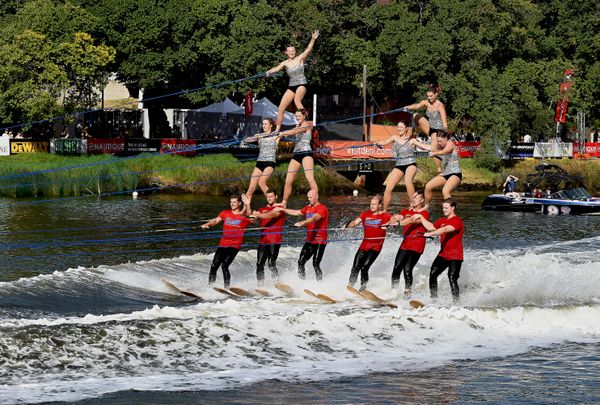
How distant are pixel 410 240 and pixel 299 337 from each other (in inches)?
169

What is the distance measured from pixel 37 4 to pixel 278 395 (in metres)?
47.9

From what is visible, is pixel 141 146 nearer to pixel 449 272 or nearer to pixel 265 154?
pixel 265 154

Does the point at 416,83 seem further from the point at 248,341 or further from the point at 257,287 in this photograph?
the point at 248,341

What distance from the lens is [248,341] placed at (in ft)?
54.5

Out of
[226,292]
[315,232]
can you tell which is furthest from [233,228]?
[315,232]

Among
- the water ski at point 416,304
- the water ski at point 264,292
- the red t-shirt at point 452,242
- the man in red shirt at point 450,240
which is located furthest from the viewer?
the water ski at point 264,292

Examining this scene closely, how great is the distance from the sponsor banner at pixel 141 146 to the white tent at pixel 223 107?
5.78 metres

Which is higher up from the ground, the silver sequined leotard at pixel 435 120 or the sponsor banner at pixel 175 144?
the silver sequined leotard at pixel 435 120

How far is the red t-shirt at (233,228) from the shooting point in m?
21.0

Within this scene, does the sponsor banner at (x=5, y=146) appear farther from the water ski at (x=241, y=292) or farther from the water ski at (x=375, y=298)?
the water ski at (x=375, y=298)

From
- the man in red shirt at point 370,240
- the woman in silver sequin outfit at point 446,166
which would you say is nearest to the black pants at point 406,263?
the man in red shirt at point 370,240

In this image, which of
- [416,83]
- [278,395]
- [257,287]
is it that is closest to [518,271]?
[257,287]

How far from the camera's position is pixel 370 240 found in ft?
69.3

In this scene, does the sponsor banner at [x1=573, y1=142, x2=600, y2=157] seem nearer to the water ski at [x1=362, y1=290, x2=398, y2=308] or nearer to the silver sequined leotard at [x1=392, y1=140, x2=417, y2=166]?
the silver sequined leotard at [x1=392, y1=140, x2=417, y2=166]
